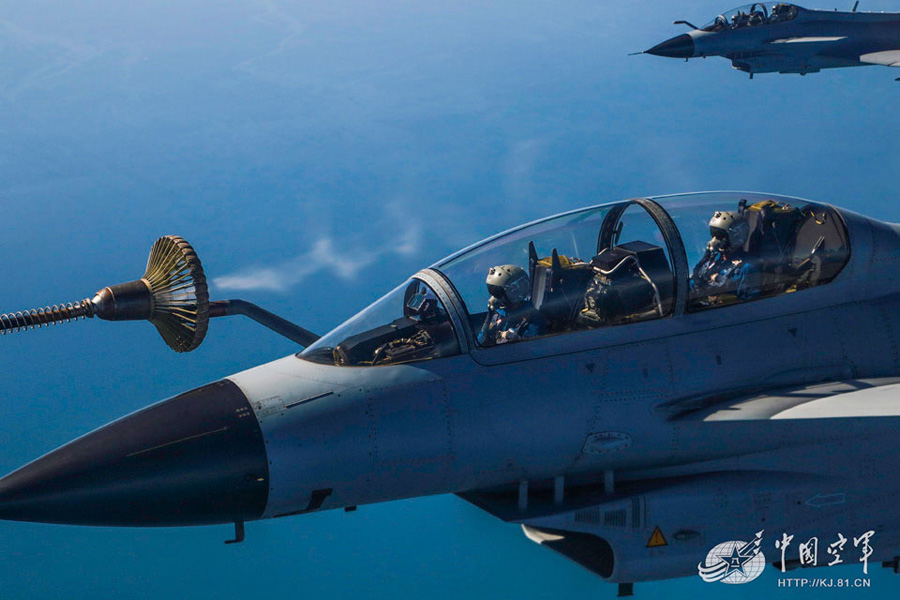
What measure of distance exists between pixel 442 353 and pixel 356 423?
71 centimetres

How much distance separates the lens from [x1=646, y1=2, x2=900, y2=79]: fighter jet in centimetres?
2284

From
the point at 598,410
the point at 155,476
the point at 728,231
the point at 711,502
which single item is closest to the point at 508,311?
the point at 598,410

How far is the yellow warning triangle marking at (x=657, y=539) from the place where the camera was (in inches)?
253

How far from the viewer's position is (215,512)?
19.8 feet

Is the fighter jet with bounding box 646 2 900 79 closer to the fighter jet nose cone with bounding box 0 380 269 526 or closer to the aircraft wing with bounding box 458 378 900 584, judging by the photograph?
the aircraft wing with bounding box 458 378 900 584

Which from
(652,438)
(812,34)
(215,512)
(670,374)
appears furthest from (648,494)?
(812,34)

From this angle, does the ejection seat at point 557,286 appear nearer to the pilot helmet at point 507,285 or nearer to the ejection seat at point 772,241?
the pilot helmet at point 507,285

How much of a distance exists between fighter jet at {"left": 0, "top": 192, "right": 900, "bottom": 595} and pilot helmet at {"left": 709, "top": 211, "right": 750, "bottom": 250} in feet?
0.06

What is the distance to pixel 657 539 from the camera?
253 inches

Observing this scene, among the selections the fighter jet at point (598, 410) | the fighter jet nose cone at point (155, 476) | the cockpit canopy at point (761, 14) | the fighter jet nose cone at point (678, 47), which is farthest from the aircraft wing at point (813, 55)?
the fighter jet nose cone at point (155, 476)

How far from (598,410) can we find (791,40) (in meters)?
19.0

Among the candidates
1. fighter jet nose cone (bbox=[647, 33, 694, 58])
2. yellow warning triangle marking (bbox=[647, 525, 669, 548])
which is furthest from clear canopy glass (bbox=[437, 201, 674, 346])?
fighter jet nose cone (bbox=[647, 33, 694, 58])

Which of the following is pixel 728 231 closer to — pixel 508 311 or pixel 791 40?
pixel 508 311

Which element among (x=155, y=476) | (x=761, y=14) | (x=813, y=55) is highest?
(x=761, y=14)
